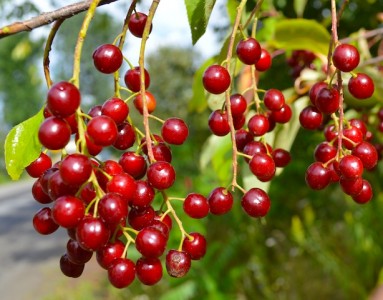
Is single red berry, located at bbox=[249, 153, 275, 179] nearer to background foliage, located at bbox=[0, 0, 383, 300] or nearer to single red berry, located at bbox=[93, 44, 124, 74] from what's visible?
single red berry, located at bbox=[93, 44, 124, 74]

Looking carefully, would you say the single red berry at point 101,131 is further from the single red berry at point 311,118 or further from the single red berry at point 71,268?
the single red berry at point 311,118

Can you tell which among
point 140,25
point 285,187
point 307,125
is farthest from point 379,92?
point 285,187

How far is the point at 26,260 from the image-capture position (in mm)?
7414

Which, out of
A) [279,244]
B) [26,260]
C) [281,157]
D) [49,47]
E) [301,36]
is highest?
[49,47]

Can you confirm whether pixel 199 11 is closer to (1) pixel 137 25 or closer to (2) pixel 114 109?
(1) pixel 137 25

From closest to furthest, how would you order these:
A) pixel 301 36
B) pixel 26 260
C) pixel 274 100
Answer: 1. pixel 274 100
2. pixel 301 36
3. pixel 26 260

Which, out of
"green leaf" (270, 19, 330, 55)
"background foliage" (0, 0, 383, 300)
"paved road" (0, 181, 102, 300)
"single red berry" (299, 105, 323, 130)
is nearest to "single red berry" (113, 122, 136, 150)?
"single red berry" (299, 105, 323, 130)

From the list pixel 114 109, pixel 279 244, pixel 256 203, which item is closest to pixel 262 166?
pixel 256 203

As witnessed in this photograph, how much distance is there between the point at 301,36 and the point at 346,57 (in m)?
0.51

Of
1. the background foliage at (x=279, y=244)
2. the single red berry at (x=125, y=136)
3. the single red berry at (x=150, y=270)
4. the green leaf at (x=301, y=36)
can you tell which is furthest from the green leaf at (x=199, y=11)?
the background foliage at (x=279, y=244)

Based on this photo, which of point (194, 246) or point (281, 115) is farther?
point (281, 115)

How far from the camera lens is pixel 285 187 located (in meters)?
2.45

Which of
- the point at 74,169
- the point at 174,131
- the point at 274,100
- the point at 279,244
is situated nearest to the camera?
the point at 74,169

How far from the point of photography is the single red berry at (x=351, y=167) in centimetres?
50
